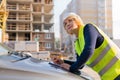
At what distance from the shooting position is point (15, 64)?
2.25m

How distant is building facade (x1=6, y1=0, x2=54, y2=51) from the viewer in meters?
57.0

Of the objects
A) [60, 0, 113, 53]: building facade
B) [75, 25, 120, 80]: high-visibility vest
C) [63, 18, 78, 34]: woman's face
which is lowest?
[75, 25, 120, 80]: high-visibility vest

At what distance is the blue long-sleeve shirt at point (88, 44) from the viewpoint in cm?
254

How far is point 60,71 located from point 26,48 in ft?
119

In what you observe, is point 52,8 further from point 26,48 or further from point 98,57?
point 98,57

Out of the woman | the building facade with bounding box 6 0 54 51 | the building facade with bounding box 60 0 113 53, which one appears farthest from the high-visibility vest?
the building facade with bounding box 60 0 113 53

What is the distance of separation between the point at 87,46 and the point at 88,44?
0.8 inches

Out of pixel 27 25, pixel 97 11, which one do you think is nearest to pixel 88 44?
pixel 27 25

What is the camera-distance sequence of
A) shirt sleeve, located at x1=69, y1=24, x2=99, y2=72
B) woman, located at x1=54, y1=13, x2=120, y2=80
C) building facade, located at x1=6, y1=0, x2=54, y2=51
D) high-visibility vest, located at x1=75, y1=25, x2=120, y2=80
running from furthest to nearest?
building facade, located at x1=6, y1=0, x2=54, y2=51
high-visibility vest, located at x1=75, y1=25, x2=120, y2=80
woman, located at x1=54, y1=13, x2=120, y2=80
shirt sleeve, located at x1=69, y1=24, x2=99, y2=72

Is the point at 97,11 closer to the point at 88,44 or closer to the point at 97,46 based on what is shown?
the point at 97,46

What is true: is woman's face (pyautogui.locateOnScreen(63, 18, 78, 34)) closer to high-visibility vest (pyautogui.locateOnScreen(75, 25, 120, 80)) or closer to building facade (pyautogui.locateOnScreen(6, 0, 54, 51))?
high-visibility vest (pyautogui.locateOnScreen(75, 25, 120, 80))

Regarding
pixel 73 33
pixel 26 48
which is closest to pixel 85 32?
pixel 73 33

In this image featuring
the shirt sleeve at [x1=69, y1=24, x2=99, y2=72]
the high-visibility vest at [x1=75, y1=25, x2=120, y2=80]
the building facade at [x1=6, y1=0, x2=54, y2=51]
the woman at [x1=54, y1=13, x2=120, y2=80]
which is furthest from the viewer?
the building facade at [x1=6, y1=0, x2=54, y2=51]

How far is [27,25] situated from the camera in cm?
5791
